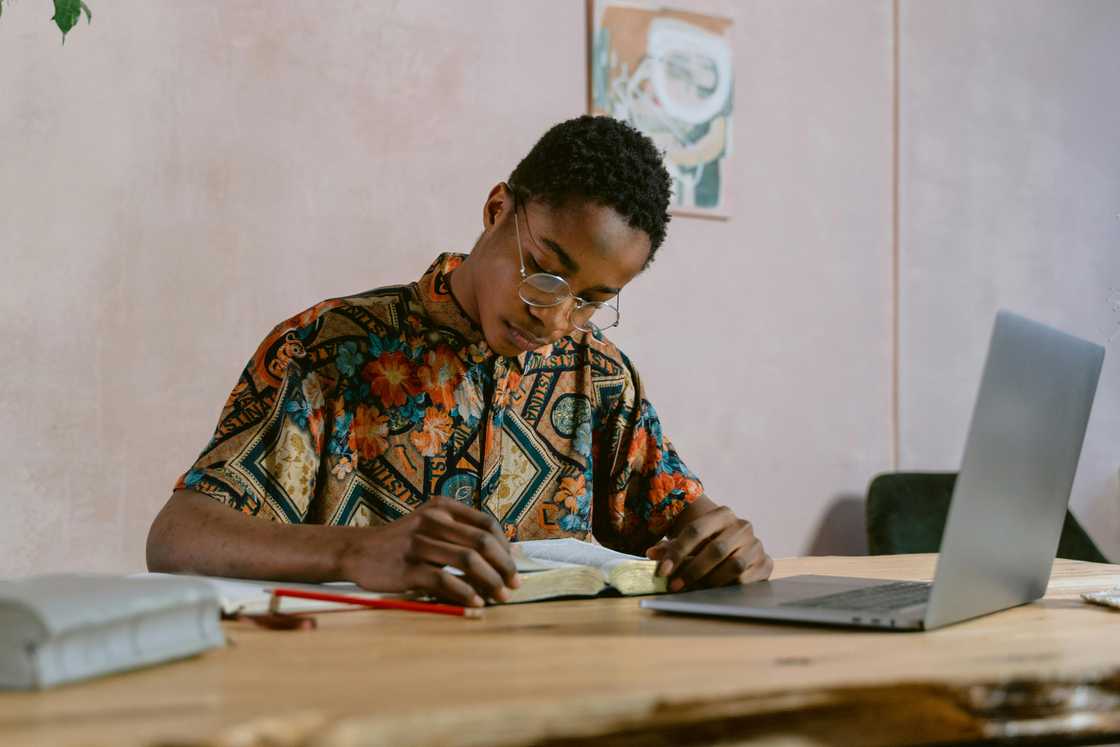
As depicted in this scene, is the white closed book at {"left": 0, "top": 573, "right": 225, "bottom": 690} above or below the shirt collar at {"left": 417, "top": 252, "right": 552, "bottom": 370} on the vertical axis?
below

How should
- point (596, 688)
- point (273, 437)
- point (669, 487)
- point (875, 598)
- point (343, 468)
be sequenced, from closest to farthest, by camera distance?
point (596, 688)
point (875, 598)
point (273, 437)
point (343, 468)
point (669, 487)

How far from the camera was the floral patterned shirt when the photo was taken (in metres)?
1.59

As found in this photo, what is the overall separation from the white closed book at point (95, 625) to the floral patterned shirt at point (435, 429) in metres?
0.69

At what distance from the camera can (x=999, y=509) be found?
1.03 meters

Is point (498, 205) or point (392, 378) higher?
point (498, 205)

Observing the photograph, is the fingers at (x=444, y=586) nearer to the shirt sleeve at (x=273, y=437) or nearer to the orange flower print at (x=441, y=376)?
the shirt sleeve at (x=273, y=437)

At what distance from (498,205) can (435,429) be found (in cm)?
37

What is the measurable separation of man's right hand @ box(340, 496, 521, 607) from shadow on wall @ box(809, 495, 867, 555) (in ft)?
7.40

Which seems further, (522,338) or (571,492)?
(571,492)

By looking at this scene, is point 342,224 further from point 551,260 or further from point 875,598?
point 875,598

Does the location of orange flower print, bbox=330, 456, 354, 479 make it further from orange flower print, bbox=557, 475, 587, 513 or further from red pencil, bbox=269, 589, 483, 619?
red pencil, bbox=269, 589, 483, 619

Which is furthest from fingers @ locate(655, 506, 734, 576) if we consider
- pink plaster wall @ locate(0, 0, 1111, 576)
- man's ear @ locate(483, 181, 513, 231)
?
pink plaster wall @ locate(0, 0, 1111, 576)

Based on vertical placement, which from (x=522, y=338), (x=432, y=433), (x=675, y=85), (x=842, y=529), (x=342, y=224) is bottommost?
(x=842, y=529)

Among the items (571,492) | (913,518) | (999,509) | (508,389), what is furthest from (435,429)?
(913,518)
